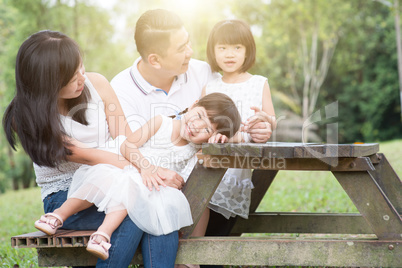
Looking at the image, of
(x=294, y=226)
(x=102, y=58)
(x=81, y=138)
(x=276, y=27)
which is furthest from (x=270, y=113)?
(x=102, y=58)

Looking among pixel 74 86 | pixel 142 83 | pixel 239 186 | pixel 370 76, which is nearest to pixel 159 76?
pixel 142 83

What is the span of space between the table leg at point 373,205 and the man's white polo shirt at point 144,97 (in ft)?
4.75

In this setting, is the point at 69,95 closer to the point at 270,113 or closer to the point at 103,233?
the point at 103,233

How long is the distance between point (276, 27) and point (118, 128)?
16653 millimetres

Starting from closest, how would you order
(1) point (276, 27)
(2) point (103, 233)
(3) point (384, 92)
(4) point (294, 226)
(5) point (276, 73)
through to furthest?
(2) point (103, 233)
(4) point (294, 226)
(1) point (276, 27)
(3) point (384, 92)
(5) point (276, 73)

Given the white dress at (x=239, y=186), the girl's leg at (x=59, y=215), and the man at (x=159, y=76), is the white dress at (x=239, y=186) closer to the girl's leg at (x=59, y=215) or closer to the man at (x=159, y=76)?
the man at (x=159, y=76)

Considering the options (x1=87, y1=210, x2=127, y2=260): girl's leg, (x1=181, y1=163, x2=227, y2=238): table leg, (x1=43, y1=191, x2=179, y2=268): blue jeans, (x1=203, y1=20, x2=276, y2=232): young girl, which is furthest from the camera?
(x1=203, y1=20, x2=276, y2=232): young girl

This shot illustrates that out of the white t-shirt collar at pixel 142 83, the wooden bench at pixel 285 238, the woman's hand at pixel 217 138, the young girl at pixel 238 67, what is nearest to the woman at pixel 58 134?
the wooden bench at pixel 285 238

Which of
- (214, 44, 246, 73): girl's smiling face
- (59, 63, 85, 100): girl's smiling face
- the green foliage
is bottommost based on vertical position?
the green foliage

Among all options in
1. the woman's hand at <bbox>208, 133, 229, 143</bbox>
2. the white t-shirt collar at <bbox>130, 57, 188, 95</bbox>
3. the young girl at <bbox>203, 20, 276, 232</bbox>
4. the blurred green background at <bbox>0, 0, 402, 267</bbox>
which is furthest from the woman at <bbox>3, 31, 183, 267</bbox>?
the blurred green background at <bbox>0, 0, 402, 267</bbox>

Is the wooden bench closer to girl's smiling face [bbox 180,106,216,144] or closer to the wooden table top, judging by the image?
the wooden table top

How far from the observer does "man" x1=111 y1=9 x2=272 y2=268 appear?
3.12m

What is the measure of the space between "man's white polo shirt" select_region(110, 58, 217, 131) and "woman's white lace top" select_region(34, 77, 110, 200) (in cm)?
31

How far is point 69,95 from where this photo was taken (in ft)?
8.60
